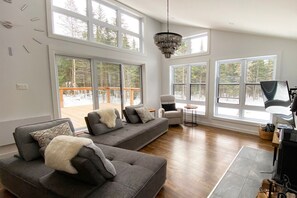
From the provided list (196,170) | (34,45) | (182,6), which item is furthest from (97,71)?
(196,170)

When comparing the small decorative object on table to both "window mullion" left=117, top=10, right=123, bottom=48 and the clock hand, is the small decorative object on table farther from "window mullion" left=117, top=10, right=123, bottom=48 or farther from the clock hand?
the clock hand

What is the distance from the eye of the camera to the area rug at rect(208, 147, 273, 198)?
2002 mm

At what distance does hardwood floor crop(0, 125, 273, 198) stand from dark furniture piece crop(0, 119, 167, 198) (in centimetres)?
39

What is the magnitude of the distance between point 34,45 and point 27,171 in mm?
2415

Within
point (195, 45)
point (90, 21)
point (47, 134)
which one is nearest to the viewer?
point (47, 134)

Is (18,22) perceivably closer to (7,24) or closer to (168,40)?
(7,24)

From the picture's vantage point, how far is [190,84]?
18.4 feet

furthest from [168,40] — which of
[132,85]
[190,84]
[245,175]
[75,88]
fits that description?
[190,84]

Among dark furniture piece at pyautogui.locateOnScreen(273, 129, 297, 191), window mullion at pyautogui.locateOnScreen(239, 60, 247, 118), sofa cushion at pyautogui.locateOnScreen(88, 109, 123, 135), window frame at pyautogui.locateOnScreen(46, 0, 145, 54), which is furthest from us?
window mullion at pyautogui.locateOnScreen(239, 60, 247, 118)

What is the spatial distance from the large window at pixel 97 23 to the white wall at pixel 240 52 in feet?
5.33

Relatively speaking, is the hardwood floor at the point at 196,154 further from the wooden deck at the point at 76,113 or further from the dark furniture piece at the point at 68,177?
the wooden deck at the point at 76,113

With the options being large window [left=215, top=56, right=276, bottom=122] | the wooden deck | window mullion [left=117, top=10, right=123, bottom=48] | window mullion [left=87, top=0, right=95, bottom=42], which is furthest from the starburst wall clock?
large window [left=215, top=56, right=276, bottom=122]

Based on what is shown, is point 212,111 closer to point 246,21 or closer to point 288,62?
point 288,62

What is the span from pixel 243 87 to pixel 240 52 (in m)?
1.00
